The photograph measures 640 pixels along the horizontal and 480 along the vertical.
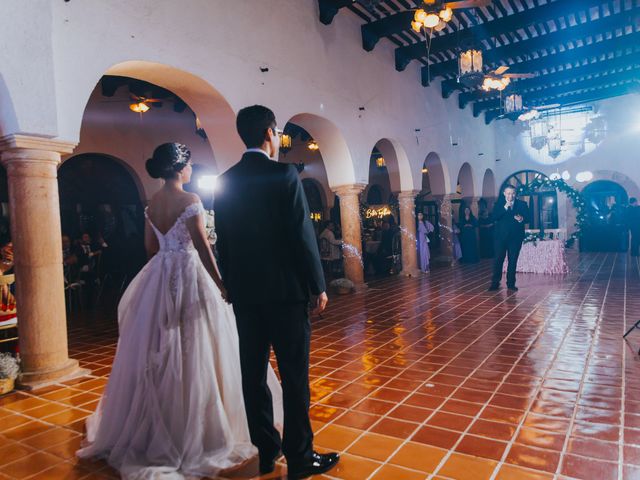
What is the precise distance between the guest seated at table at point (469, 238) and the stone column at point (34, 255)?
12233mm

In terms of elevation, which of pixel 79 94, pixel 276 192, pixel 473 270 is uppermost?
pixel 79 94

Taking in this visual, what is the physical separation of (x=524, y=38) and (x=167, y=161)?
40.2 ft

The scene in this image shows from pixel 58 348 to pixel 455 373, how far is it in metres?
3.69

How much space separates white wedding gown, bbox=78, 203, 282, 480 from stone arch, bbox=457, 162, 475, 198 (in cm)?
1517

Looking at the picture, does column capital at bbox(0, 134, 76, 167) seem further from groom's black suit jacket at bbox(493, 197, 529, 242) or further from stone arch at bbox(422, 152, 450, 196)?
stone arch at bbox(422, 152, 450, 196)

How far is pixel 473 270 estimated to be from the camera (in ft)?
40.7

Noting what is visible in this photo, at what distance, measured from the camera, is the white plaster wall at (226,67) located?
14.0 ft

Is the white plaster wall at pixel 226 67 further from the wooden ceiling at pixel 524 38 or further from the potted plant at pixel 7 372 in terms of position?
the potted plant at pixel 7 372

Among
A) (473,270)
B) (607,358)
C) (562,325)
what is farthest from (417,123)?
(607,358)

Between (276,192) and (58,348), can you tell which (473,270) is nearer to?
(58,348)

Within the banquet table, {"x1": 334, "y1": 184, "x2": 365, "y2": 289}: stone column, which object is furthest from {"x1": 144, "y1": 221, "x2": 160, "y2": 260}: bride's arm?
the banquet table

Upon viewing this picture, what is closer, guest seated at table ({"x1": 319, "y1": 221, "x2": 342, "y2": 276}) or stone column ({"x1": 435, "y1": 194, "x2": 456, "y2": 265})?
guest seated at table ({"x1": 319, "y1": 221, "x2": 342, "y2": 276})

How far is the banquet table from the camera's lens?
10.5m

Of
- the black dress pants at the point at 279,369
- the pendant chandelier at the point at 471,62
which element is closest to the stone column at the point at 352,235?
the pendant chandelier at the point at 471,62
